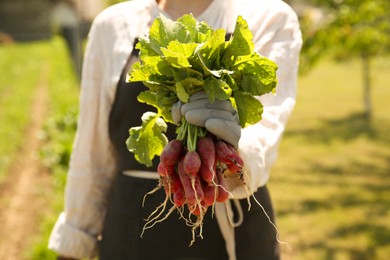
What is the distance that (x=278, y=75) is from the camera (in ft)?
6.41

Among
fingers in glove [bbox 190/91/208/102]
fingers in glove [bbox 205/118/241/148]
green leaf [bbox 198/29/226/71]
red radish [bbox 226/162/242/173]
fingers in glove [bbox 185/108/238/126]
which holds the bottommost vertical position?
red radish [bbox 226/162/242/173]

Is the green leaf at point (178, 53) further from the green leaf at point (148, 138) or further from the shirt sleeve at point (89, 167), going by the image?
the shirt sleeve at point (89, 167)

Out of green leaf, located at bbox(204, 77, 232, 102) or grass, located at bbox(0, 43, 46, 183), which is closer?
green leaf, located at bbox(204, 77, 232, 102)

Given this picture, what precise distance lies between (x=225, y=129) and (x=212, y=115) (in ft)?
0.15

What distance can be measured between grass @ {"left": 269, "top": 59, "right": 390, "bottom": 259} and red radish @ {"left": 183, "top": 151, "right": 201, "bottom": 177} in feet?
9.97

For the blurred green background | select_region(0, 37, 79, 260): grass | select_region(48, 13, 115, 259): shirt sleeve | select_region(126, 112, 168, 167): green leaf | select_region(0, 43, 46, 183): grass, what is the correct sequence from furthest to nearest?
1. select_region(0, 43, 46, 183): grass
2. select_region(0, 37, 79, 260): grass
3. the blurred green background
4. select_region(48, 13, 115, 259): shirt sleeve
5. select_region(126, 112, 168, 167): green leaf

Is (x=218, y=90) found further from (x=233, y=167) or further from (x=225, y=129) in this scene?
(x=233, y=167)

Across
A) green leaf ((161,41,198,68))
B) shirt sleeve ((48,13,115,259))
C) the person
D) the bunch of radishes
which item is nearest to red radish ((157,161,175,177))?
the bunch of radishes

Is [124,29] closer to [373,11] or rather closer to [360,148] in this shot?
[373,11]

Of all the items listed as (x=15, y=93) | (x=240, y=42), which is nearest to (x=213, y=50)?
(x=240, y=42)

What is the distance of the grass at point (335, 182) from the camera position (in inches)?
225

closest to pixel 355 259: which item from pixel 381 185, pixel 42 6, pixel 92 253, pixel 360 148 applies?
pixel 381 185

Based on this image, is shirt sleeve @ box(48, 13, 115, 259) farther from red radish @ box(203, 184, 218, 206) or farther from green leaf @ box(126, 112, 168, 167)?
red radish @ box(203, 184, 218, 206)

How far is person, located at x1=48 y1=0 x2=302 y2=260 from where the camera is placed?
76.9 inches
